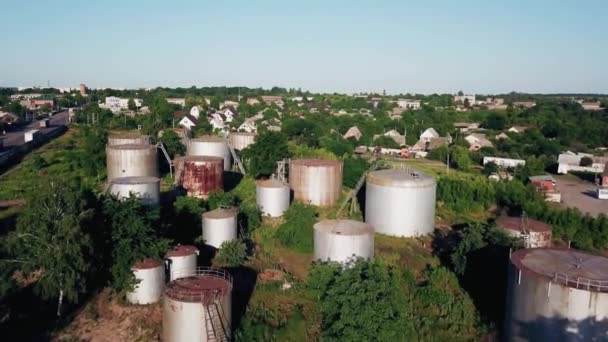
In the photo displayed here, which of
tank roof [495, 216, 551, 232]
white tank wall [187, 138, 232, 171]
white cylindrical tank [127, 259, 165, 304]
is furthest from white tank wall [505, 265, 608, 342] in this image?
white tank wall [187, 138, 232, 171]

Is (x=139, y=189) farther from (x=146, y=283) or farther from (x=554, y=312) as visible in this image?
(x=554, y=312)

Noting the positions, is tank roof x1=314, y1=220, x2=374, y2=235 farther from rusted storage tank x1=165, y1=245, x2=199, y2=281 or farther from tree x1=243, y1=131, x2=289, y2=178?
tree x1=243, y1=131, x2=289, y2=178

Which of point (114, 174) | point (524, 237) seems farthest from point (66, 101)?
point (524, 237)

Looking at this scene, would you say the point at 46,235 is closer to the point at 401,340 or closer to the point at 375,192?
the point at 401,340

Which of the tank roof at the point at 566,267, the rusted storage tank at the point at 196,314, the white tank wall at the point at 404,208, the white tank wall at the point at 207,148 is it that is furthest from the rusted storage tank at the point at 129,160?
the tank roof at the point at 566,267

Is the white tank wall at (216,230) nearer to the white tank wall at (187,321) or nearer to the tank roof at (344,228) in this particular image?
the tank roof at (344,228)
